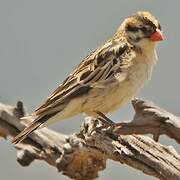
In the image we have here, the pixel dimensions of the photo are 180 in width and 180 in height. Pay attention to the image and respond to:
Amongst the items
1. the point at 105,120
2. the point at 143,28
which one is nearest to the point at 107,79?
the point at 105,120

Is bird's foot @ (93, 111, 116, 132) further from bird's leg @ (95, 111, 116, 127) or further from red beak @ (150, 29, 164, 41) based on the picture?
red beak @ (150, 29, 164, 41)

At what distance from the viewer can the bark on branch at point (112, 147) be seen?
12.0 ft

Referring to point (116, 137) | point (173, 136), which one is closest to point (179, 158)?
point (173, 136)

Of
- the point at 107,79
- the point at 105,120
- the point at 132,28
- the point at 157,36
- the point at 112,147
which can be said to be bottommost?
the point at 112,147

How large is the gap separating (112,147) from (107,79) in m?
0.33

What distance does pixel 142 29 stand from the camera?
12.6 feet

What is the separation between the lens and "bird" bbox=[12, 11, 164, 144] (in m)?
3.75

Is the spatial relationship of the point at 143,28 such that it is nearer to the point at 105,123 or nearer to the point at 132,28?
the point at 132,28

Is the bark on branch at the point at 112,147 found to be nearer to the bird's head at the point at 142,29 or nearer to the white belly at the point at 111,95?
the white belly at the point at 111,95

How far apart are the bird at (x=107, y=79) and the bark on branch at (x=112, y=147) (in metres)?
0.13

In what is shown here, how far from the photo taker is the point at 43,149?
4.44 meters

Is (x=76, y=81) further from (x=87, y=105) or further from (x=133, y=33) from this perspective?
(x=133, y=33)

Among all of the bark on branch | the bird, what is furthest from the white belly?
the bark on branch

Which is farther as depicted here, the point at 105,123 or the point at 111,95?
the point at 105,123
